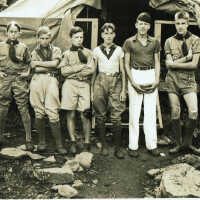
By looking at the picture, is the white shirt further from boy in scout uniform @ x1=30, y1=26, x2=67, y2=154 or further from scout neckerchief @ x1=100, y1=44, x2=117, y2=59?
boy in scout uniform @ x1=30, y1=26, x2=67, y2=154

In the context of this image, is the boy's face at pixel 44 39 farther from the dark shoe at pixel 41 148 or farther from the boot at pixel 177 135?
the boot at pixel 177 135

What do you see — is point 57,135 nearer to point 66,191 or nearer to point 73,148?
point 73,148

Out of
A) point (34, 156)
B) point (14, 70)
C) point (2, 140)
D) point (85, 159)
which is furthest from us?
point (2, 140)

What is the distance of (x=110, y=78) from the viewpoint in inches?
221

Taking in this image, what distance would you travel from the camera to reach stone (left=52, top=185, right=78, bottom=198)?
433 centimetres

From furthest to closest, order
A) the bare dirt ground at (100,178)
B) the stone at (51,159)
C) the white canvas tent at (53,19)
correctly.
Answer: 1. the white canvas tent at (53,19)
2. the stone at (51,159)
3. the bare dirt ground at (100,178)

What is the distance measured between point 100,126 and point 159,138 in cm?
130

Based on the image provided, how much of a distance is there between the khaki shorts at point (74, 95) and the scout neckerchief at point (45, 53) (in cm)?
46

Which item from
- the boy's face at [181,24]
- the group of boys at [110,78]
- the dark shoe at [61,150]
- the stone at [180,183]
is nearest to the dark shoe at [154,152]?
the group of boys at [110,78]

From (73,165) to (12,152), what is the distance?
981mm

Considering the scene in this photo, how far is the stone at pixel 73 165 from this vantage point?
5.04 m

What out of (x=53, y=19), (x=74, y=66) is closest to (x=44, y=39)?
(x=74, y=66)

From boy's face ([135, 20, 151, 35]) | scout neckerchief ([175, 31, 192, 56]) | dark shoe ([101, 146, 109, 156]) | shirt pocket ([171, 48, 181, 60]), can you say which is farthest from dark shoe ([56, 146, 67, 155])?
scout neckerchief ([175, 31, 192, 56])

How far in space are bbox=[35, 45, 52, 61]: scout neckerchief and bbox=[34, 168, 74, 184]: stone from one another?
1756 millimetres
